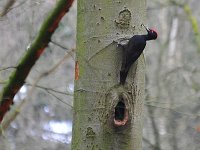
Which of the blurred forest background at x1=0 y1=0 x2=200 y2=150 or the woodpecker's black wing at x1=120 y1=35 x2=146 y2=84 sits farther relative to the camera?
the blurred forest background at x1=0 y1=0 x2=200 y2=150

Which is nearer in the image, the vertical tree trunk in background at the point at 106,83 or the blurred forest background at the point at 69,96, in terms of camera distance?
the vertical tree trunk in background at the point at 106,83

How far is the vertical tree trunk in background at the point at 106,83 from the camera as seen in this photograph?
143cm

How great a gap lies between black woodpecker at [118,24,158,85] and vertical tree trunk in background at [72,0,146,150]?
16 millimetres

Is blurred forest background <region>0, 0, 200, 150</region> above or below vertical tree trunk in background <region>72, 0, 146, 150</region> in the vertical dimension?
above

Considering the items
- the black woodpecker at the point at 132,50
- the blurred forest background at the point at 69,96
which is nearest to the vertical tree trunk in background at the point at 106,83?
the black woodpecker at the point at 132,50

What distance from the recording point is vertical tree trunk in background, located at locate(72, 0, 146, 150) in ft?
4.70

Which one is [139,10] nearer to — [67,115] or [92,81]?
[92,81]

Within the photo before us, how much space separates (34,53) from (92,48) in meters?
0.50

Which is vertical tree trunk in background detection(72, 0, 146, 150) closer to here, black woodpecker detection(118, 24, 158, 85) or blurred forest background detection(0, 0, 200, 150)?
black woodpecker detection(118, 24, 158, 85)

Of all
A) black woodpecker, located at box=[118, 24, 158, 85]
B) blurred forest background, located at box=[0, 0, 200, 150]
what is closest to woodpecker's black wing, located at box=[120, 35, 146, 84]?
Result: black woodpecker, located at box=[118, 24, 158, 85]

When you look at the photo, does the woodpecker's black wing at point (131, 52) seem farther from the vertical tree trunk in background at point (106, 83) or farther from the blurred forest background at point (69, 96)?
the blurred forest background at point (69, 96)

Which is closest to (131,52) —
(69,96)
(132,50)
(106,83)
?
(132,50)

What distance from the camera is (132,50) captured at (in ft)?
4.67

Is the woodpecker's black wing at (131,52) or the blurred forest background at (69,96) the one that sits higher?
the blurred forest background at (69,96)
